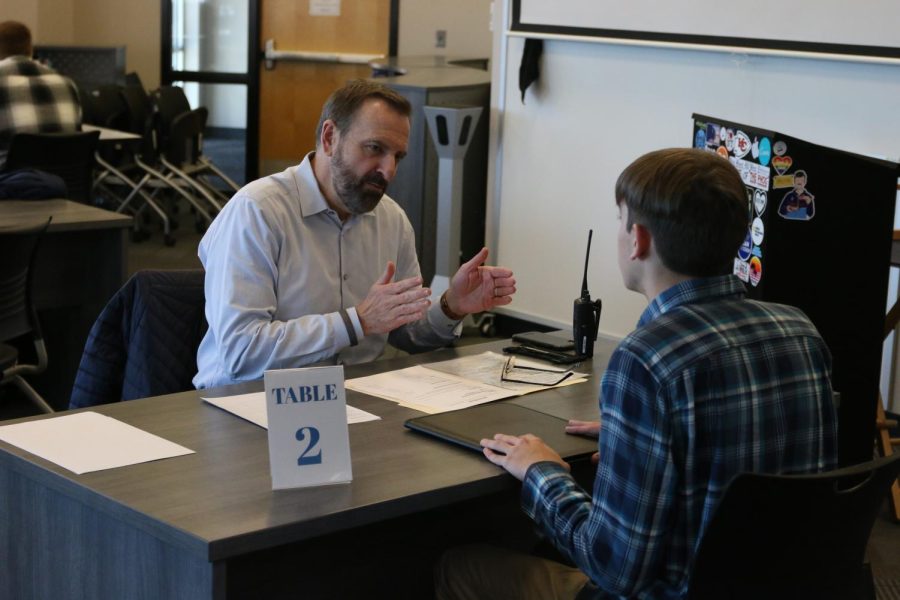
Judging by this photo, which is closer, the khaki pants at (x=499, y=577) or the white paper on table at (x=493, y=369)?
the khaki pants at (x=499, y=577)

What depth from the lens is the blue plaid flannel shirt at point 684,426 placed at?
159cm

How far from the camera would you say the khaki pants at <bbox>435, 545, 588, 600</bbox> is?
1958 millimetres

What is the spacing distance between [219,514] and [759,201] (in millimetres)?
1364

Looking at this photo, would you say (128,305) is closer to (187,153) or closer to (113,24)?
(187,153)

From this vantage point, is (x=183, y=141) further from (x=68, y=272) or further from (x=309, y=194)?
(x=309, y=194)

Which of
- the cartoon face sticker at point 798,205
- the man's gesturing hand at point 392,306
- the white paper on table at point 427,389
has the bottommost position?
the white paper on table at point 427,389

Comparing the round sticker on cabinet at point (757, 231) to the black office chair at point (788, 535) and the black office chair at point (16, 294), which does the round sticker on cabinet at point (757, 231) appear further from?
the black office chair at point (16, 294)

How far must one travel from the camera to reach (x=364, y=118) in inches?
Answer: 107

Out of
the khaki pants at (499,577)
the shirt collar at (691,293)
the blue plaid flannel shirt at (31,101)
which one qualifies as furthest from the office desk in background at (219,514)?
the blue plaid flannel shirt at (31,101)

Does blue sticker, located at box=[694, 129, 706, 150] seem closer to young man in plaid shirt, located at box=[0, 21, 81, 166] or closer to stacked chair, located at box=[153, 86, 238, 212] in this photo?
young man in plaid shirt, located at box=[0, 21, 81, 166]

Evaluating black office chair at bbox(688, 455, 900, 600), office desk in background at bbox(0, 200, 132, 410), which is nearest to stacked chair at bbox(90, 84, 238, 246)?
office desk in background at bbox(0, 200, 132, 410)

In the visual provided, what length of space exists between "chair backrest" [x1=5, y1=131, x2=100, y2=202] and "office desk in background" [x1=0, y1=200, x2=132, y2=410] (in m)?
1.17

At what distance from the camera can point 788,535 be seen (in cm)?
153

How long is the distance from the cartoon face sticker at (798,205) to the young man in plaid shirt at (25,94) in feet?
14.4
